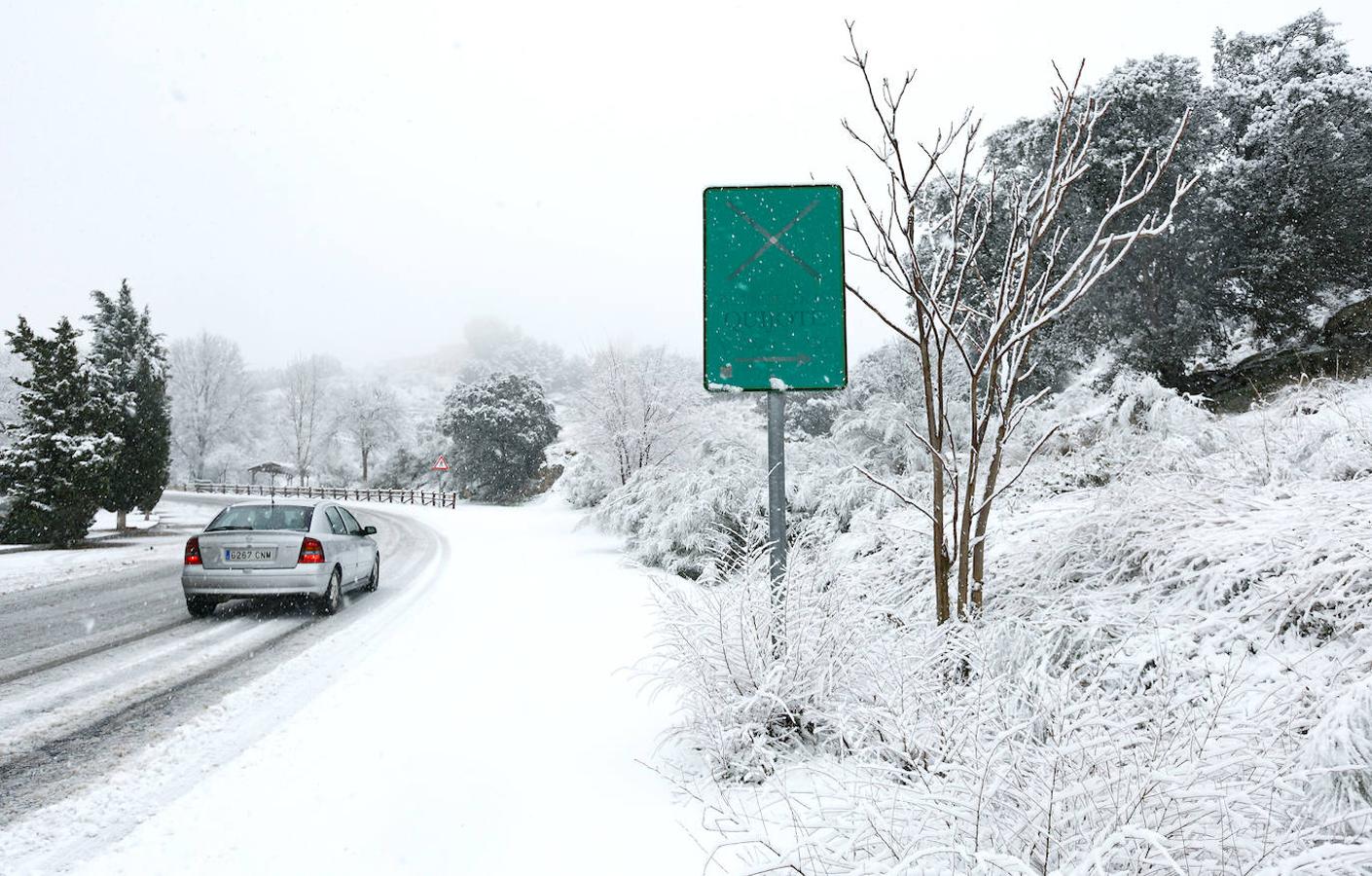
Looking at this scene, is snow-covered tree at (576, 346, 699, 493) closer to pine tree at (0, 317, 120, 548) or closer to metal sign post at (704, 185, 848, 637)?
pine tree at (0, 317, 120, 548)

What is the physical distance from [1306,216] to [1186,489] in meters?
22.5

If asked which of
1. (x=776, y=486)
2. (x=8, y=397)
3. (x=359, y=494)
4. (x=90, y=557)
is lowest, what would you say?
(x=359, y=494)

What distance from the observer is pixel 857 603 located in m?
3.57

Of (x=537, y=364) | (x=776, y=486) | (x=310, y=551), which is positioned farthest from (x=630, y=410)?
(x=537, y=364)

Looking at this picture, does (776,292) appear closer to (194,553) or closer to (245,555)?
(245,555)

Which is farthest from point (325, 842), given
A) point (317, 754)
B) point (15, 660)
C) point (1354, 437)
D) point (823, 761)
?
point (1354, 437)

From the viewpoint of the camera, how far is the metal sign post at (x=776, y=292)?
3.87 metres

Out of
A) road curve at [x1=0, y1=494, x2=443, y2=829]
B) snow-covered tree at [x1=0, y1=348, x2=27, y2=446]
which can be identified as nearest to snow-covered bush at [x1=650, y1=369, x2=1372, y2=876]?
road curve at [x1=0, y1=494, x2=443, y2=829]

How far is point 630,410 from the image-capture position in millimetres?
22516

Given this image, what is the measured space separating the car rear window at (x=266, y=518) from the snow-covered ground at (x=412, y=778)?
2462 mm

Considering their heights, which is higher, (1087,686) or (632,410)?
(632,410)

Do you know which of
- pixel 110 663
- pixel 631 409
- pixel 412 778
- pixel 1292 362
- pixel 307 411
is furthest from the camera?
pixel 307 411

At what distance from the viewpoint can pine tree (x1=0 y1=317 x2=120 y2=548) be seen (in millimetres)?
17016

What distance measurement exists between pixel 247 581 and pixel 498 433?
116ft
